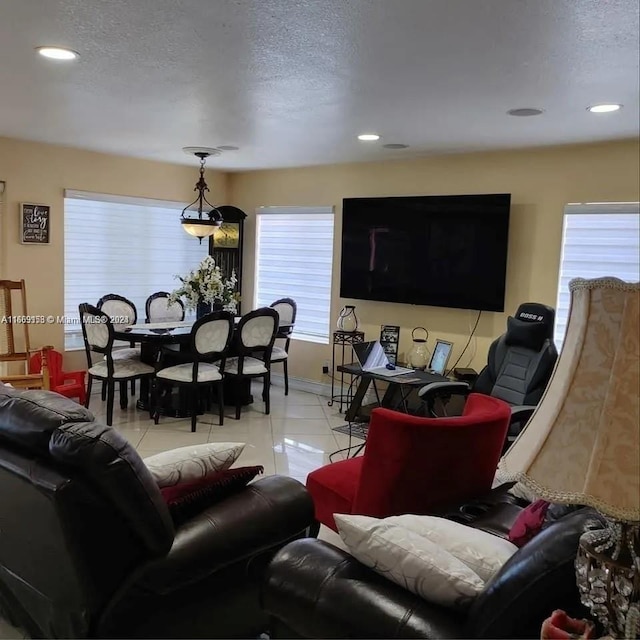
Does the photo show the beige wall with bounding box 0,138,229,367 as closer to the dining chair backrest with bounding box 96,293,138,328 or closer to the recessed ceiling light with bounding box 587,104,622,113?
the dining chair backrest with bounding box 96,293,138,328

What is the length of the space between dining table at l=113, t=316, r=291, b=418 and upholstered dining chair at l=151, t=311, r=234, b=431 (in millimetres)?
139

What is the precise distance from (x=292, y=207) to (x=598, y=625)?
5618mm

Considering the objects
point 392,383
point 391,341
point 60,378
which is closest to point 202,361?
point 60,378

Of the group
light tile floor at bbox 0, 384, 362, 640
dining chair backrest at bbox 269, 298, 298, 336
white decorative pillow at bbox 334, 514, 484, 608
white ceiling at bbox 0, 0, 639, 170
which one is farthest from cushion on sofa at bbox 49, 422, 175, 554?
dining chair backrest at bbox 269, 298, 298, 336

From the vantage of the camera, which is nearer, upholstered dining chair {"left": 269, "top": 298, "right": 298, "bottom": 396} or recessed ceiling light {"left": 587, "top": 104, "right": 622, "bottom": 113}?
recessed ceiling light {"left": 587, "top": 104, "right": 622, "bottom": 113}

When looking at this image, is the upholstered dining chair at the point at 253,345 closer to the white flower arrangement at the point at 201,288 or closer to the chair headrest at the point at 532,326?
the white flower arrangement at the point at 201,288

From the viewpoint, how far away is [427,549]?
1.55 meters

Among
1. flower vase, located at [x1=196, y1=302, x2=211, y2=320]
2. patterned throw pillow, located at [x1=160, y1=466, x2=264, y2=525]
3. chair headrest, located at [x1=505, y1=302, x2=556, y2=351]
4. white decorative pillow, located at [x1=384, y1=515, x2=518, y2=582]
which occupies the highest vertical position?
chair headrest, located at [x1=505, y1=302, x2=556, y2=351]

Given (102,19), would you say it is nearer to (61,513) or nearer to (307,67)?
(307,67)

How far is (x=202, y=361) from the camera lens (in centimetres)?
502

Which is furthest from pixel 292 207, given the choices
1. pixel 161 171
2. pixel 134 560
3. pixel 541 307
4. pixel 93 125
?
pixel 134 560

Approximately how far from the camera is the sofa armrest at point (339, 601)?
143 cm

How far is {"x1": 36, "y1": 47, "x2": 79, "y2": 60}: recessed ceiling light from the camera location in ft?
8.90

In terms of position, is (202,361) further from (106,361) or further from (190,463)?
(190,463)
